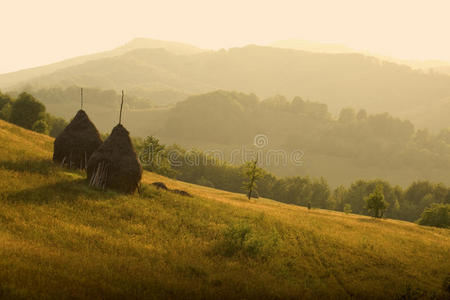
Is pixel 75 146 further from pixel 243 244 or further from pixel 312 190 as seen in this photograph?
pixel 312 190

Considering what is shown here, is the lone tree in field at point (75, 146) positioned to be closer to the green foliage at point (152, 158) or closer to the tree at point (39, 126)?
the green foliage at point (152, 158)

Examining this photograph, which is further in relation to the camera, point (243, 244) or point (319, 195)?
point (319, 195)

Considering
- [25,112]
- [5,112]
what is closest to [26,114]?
[25,112]

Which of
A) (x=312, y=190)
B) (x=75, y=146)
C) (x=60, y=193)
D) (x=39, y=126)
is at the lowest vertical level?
(x=312, y=190)

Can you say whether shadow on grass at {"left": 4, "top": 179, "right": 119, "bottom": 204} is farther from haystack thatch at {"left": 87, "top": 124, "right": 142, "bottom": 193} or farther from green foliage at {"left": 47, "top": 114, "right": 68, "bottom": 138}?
green foliage at {"left": 47, "top": 114, "right": 68, "bottom": 138}

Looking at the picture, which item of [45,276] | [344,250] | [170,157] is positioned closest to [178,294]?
[45,276]

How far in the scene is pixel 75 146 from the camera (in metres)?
32.0

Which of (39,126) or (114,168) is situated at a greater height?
(39,126)

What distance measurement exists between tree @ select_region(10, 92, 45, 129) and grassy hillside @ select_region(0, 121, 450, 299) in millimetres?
43209

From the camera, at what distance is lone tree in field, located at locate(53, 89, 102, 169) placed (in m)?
31.6

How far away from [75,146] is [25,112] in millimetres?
48390

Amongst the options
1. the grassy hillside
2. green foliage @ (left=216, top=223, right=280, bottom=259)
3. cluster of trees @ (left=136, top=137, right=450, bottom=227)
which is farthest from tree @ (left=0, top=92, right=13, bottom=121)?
green foliage @ (left=216, top=223, right=280, bottom=259)

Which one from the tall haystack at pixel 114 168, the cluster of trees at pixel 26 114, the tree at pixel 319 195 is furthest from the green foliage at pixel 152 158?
the tree at pixel 319 195

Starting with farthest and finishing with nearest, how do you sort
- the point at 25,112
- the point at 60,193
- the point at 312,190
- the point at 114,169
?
the point at 312,190, the point at 25,112, the point at 114,169, the point at 60,193
